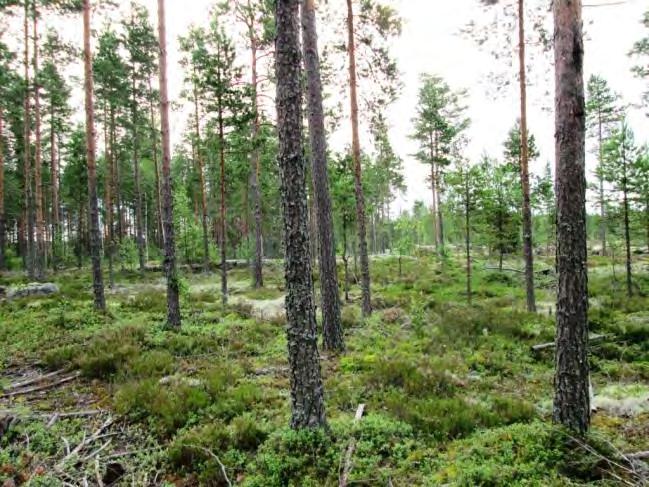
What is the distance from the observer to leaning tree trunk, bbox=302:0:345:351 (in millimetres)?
8188

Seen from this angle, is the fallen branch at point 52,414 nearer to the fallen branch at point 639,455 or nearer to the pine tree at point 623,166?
the fallen branch at point 639,455

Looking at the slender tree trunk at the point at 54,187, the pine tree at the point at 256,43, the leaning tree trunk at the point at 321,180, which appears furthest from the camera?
the slender tree trunk at the point at 54,187

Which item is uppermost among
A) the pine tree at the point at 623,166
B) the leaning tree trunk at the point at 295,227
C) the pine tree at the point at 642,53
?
the pine tree at the point at 642,53

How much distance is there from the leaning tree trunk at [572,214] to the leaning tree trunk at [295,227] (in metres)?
3.07

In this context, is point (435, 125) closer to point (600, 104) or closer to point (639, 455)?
point (600, 104)

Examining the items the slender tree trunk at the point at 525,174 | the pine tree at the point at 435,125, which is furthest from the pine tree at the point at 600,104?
the slender tree trunk at the point at 525,174

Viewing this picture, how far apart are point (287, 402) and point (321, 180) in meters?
4.83

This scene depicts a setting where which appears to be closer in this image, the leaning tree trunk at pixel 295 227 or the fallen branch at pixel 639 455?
the fallen branch at pixel 639 455

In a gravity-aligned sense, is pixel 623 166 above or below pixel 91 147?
below

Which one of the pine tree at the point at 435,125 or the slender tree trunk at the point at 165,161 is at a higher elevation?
the pine tree at the point at 435,125

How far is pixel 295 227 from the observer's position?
4469 mm

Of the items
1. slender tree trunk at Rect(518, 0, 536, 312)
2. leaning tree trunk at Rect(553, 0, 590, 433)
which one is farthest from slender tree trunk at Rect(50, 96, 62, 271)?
leaning tree trunk at Rect(553, 0, 590, 433)

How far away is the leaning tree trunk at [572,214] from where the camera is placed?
4473 millimetres

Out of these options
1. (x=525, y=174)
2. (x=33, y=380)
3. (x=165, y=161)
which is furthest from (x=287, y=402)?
(x=525, y=174)
